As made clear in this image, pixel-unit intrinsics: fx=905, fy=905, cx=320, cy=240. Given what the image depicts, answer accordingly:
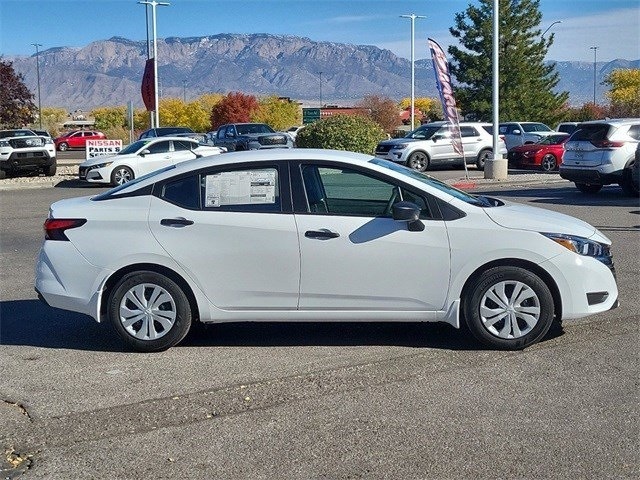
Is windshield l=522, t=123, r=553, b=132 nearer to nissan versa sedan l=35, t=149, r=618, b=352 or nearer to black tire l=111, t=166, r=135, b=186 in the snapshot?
black tire l=111, t=166, r=135, b=186

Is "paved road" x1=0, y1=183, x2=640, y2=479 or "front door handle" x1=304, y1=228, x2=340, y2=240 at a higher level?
"front door handle" x1=304, y1=228, x2=340, y2=240

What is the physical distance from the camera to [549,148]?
2950 cm

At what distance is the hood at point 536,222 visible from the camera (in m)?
7.00

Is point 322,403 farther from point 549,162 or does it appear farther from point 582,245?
point 549,162

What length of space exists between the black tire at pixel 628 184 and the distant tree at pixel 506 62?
40361 mm

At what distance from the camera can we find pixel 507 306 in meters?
6.89

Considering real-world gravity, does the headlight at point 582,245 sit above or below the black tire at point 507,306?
above

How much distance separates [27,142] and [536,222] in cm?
2419

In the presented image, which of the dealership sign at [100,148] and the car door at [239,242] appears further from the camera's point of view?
the dealership sign at [100,148]

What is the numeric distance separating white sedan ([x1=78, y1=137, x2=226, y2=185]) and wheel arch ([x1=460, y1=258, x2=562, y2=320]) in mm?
19032

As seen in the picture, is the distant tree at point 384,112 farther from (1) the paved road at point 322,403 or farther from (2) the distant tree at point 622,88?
(1) the paved road at point 322,403

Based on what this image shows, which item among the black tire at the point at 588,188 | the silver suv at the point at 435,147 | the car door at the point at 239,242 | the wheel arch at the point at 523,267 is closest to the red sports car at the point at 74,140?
the silver suv at the point at 435,147

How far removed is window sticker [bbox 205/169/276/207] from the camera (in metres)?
7.11

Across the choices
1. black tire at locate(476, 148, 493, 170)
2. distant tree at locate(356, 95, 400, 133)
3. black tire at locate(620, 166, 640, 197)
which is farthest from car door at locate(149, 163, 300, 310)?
distant tree at locate(356, 95, 400, 133)
